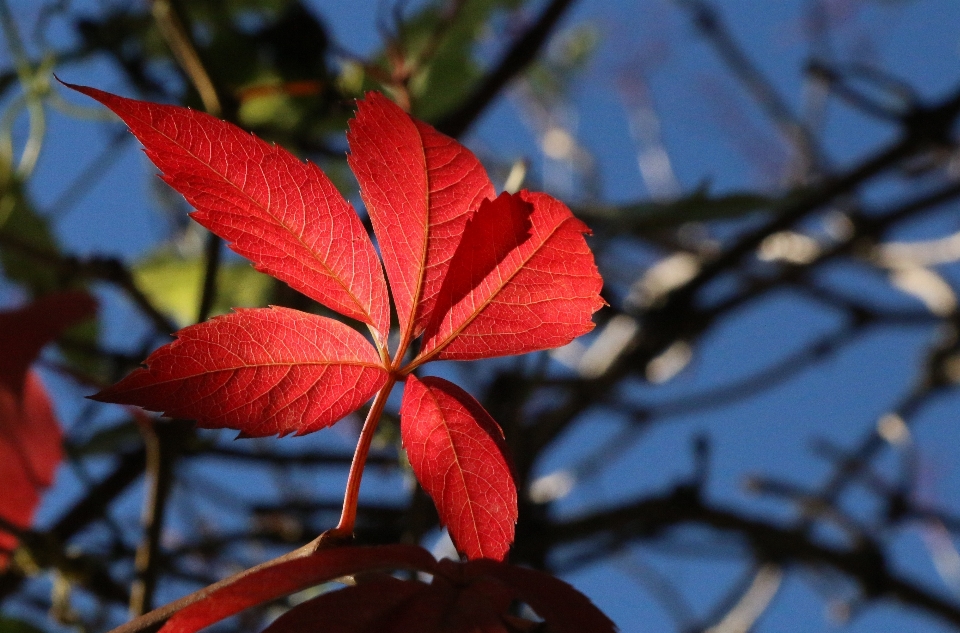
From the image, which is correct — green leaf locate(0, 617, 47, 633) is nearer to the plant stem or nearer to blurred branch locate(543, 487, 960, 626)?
the plant stem

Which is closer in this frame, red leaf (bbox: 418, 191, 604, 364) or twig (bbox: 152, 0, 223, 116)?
red leaf (bbox: 418, 191, 604, 364)

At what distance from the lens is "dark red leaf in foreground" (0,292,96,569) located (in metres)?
0.46

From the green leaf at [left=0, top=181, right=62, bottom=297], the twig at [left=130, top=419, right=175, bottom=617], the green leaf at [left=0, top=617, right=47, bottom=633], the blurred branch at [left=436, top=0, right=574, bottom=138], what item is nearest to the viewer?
the green leaf at [left=0, top=617, right=47, bottom=633]

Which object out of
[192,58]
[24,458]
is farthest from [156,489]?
[192,58]

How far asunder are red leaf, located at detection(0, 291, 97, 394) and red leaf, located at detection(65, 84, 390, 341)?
234 mm

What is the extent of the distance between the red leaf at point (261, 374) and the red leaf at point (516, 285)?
0.03 metres

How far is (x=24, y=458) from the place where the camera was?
1.75 feet

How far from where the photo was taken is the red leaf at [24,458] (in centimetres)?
53

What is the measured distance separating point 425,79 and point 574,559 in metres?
0.56

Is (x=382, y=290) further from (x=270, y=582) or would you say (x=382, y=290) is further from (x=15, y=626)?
(x=15, y=626)

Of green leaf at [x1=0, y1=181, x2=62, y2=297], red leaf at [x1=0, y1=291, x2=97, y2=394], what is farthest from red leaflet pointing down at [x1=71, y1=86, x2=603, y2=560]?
green leaf at [x1=0, y1=181, x2=62, y2=297]

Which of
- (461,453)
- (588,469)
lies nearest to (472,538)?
(461,453)

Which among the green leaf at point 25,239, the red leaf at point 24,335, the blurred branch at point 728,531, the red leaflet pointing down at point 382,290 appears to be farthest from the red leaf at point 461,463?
the green leaf at point 25,239

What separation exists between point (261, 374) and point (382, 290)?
0.18ft
